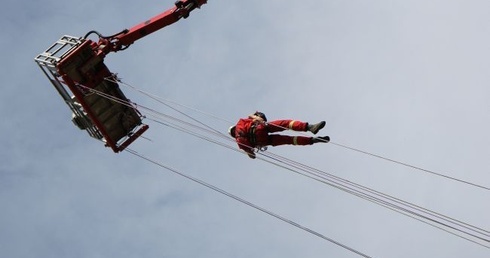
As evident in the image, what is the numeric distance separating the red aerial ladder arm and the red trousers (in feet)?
12.1

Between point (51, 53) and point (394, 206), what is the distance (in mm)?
9179

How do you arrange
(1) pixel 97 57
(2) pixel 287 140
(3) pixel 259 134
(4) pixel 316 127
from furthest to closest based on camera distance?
1. (1) pixel 97 57
2. (3) pixel 259 134
3. (2) pixel 287 140
4. (4) pixel 316 127

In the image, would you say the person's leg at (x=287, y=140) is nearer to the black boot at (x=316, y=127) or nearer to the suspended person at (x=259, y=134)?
the suspended person at (x=259, y=134)

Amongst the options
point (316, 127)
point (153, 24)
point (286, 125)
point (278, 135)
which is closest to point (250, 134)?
point (278, 135)

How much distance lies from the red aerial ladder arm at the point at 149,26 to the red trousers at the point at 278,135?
368 cm

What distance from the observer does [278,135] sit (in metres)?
15.1

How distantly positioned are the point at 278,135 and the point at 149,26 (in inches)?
180

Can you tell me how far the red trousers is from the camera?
564 inches

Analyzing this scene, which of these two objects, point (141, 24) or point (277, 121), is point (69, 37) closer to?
point (141, 24)

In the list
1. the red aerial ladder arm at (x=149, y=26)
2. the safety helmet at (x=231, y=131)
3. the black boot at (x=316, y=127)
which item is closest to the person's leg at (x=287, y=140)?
the black boot at (x=316, y=127)

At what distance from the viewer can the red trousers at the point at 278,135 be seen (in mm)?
14336

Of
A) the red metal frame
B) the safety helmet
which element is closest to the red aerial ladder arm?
the red metal frame

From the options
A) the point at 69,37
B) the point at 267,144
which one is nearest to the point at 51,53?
the point at 69,37

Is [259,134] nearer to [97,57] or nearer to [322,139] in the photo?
[322,139]
